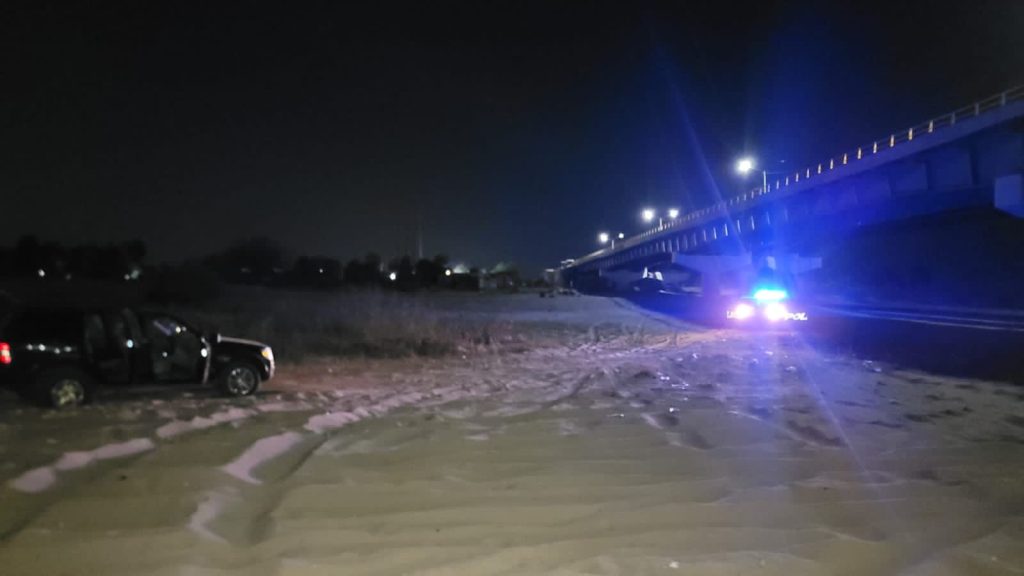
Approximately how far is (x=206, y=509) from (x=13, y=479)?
7.38 ft

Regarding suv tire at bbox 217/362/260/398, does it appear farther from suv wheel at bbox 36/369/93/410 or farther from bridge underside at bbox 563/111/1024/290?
bridge underside at bbox 563/111/1024/290

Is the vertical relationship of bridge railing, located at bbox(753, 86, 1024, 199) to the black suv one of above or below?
A: above

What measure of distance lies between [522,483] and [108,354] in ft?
27.4

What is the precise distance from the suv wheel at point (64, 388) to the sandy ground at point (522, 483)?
0.40 m

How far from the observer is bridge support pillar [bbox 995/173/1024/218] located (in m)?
38.6

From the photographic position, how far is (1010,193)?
128 feet

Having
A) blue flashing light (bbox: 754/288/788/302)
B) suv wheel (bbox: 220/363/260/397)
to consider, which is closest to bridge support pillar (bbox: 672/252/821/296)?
blue flashing light (bbox: 754/288/788/302)

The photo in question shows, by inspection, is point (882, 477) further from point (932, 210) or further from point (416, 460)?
point (932, 210)

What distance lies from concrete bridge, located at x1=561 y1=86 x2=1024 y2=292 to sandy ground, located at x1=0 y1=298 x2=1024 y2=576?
2934 cm

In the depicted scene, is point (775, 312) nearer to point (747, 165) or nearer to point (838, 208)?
point (838, 208)

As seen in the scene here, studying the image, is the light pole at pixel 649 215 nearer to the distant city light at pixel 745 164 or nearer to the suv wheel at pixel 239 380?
the distant city light at pixel 745 164

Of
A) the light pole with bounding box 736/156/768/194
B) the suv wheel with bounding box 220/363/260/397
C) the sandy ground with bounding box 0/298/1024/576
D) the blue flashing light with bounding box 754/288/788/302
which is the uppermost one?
the light pole with bounding box 736/156/768/194

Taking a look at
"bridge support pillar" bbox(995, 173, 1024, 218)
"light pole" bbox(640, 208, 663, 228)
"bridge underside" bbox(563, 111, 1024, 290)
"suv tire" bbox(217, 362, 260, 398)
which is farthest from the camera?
"light pole" bbox(640, 208, 663, 228)

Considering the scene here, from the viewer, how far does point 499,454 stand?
9492 millimetres
